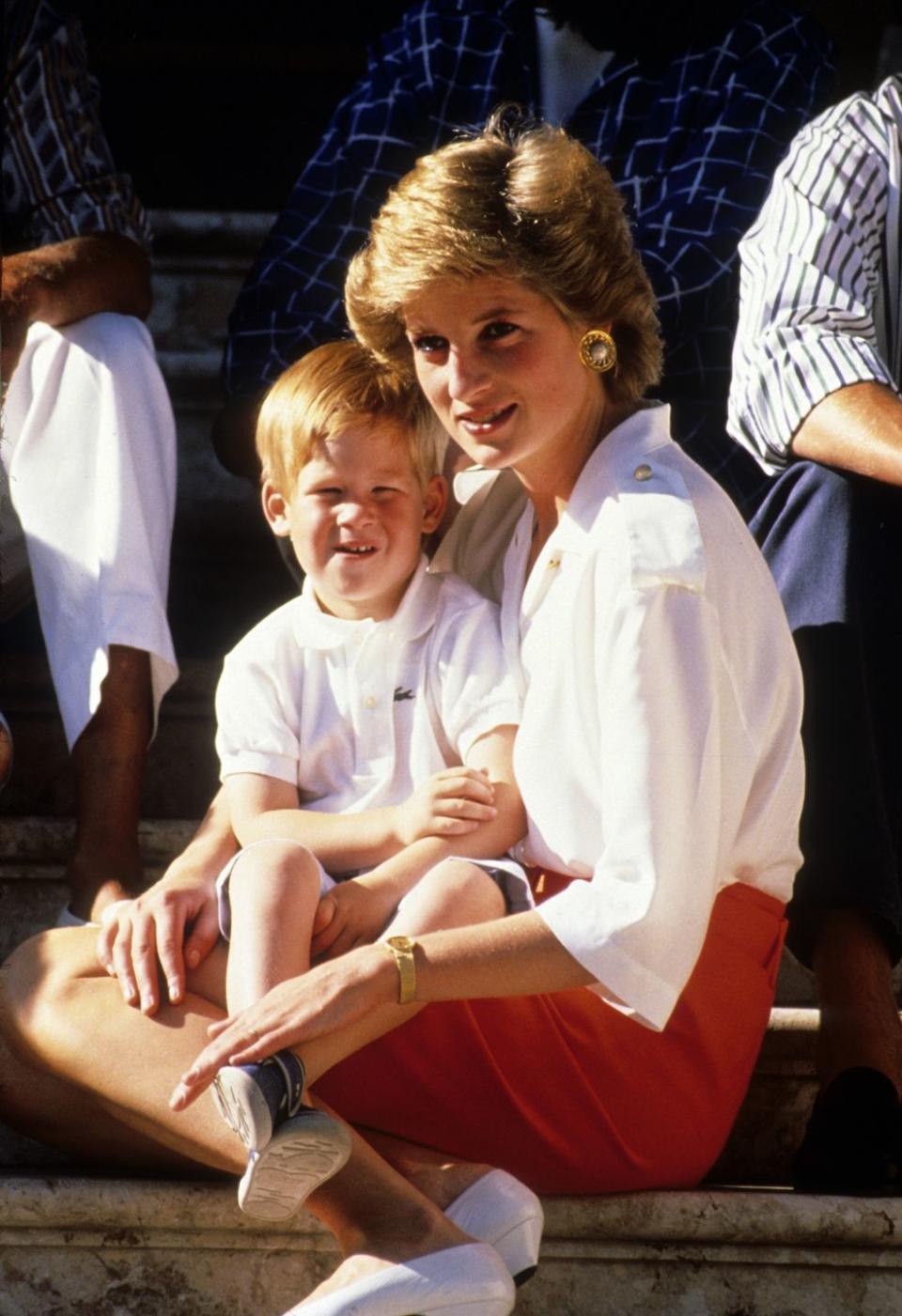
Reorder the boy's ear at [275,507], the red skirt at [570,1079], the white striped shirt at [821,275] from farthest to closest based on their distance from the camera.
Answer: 1. the white striped shirt at [821,275]
2. the boy's ear at [275,507]
3. the red skirt at [570,1079]

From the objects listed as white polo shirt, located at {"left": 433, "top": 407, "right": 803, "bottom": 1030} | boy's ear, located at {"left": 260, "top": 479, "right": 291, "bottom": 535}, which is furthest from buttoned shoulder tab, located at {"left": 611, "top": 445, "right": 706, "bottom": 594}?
boy's ear, located at {"left": 260, "top": 479, "right": 291, "bottom": 535}

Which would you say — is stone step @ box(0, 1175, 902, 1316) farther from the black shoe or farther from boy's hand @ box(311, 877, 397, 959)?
boy's hand @ box(311, 877, 397, 959)

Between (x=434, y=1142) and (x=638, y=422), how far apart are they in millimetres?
729

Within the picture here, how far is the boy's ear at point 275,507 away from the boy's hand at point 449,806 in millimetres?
402

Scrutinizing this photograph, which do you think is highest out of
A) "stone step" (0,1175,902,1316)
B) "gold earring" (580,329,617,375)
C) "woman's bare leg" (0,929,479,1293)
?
"gold earring" (580,329,617,375)

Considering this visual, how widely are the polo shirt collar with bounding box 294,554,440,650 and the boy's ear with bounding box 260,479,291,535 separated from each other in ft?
0.33

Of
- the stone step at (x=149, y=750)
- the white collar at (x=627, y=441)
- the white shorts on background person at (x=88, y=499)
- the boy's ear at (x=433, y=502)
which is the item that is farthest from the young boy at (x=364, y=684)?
the stone step at (x=149, y=750)

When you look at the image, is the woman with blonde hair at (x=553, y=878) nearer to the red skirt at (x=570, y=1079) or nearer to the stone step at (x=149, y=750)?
the red skirt at (x=570, y=1079)

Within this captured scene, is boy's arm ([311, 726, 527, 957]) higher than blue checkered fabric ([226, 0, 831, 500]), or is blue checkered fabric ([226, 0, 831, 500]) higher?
blue checkered fabric ([226, 0, 831, 500])

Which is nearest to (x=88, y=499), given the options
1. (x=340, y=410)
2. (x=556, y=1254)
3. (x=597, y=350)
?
(x=340, y=410)

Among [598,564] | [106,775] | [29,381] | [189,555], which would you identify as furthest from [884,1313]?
[189,555]

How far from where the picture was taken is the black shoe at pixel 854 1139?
1798 millimetres

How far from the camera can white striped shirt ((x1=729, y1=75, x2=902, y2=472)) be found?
2.21 m

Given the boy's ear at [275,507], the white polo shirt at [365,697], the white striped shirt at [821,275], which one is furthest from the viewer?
the white striped shirt at [821,275]
